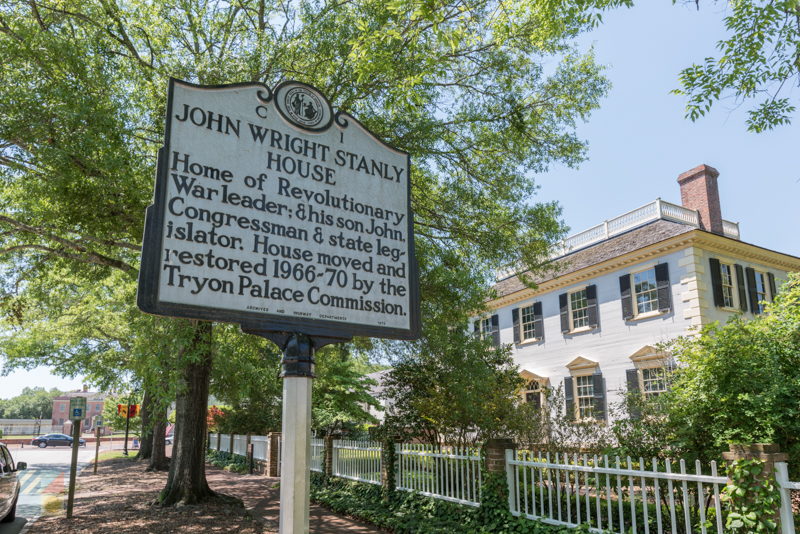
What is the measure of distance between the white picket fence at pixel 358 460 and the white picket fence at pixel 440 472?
2.94ft

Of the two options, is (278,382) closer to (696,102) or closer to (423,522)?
(423,522)

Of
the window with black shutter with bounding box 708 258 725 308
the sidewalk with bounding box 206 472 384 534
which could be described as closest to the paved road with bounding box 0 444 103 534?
the sidewalk with bounding box 206 472 384 534

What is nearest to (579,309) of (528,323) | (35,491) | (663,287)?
(528,323)

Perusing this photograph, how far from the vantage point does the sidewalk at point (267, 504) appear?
34.0ft

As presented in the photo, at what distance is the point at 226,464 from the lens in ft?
76.9

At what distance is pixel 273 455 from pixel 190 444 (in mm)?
7813

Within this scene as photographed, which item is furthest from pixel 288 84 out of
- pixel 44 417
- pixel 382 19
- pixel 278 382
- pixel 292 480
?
pixel 44 417

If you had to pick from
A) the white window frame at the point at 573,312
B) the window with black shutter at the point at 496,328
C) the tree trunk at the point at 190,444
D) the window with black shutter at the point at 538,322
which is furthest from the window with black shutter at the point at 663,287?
the tree trunk at the point at 190,444

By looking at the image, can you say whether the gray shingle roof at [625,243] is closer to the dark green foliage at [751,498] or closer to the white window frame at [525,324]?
the white window frame at [525,324]

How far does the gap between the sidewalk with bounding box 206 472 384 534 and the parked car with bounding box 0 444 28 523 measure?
4.40 metres

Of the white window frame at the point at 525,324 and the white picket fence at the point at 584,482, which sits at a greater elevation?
the white window frame at the point at 525,324

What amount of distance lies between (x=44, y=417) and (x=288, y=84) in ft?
503

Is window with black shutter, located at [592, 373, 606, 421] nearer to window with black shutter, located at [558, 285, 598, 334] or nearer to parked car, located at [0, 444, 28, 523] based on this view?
window with black shutter, located at [558, 285, 598, 334]

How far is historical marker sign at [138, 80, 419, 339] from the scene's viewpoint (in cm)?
320
